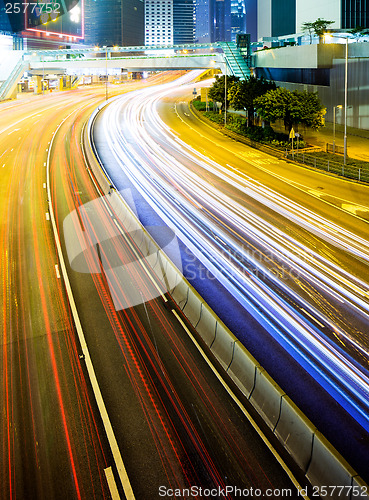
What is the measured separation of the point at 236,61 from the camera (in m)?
87.9

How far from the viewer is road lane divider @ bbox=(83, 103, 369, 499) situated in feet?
31.2

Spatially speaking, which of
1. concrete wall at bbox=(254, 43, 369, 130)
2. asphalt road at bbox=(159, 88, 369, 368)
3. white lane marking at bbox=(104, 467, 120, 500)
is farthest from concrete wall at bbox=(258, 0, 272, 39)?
white lane marking at bbox=(104, 467, 120, 500)

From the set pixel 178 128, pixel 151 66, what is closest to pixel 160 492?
pixel 178 128

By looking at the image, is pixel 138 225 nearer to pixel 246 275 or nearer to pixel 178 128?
pixel 246 275

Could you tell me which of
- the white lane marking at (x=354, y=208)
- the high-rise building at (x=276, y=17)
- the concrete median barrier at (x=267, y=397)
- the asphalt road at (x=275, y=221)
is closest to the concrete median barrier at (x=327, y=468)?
the asphalt road at (x=275, y=221)

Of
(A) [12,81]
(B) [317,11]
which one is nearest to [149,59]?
(A) [12,81]

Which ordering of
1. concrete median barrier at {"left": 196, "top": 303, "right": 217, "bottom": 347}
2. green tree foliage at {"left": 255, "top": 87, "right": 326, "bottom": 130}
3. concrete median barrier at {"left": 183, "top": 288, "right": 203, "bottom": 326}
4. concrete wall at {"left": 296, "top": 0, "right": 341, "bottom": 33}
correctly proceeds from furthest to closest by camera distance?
concrete wall at {"left": 296, "top": 0, "right": 341, "bottom": 33}
green tree foliage at {"left": 255, "top": 87, "right": 326, "bottom": 130}
concrete median barrier at {"left": 183, "top": 288, "right": 203, "bottom": 326}
concrete median barrier at {"left": 196, "top": 303, "right": 217, "bottom": 347}

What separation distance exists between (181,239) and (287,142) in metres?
30.8

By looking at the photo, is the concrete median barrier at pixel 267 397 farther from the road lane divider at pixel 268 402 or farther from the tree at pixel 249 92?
the tree at pixel 249 92

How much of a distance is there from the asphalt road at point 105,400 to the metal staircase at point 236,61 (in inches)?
2845

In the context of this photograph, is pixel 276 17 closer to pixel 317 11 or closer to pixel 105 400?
pixel 317 11

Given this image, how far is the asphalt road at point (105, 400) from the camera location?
33.4 ft

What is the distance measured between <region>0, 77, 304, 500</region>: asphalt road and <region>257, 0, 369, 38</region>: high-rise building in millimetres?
79098

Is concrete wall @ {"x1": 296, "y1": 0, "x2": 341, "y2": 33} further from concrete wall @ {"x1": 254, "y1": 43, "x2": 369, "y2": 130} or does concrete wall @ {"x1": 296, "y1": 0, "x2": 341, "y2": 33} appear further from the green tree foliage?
the green tree foliage
